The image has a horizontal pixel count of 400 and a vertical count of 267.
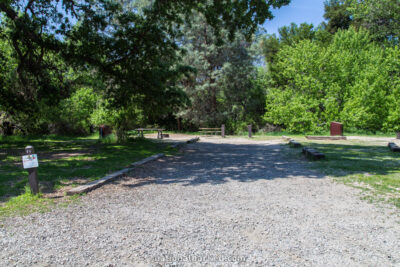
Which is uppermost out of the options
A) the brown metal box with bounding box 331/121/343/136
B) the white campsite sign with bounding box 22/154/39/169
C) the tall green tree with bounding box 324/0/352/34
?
the tall green tree with bounding box 324/0/352/34

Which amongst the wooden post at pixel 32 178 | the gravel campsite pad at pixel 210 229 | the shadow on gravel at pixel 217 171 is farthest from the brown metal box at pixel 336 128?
the wooden post at pixel 32 178

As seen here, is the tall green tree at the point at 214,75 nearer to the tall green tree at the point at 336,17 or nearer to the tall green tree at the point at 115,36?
the tall green tree at the point at 336,17

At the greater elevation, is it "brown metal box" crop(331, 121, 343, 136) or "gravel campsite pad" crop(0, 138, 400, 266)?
"brown metal box" crop(331, 121, 343, 136)

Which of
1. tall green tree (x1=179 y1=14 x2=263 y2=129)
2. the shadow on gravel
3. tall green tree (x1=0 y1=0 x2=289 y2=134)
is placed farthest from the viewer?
tall green tree (x1=179 y1=14 x2=263 y2=129)

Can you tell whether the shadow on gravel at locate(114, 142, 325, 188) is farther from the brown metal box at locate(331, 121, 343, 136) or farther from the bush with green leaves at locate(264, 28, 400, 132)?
the bush with green leaves at locate(264, 28, 400, 132)

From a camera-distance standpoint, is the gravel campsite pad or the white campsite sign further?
the white campsite sign

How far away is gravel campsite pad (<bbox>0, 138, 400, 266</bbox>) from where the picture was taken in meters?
2.54

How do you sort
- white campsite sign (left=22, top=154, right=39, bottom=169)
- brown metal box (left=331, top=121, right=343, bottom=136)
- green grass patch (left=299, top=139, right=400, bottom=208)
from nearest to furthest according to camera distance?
1. white campsite sign (left=22, top=154, right=39, bottom=169)
2. green grass patch (left=299, top=139, right=400, bottom=208)
3. brown metal box (left=331, top=121, right=343, bottom=136)

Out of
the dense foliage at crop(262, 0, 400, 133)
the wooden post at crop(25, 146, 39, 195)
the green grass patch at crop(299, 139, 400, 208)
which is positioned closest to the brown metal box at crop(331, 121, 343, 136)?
the dense foliage at crop(262, 0, 400, 133)

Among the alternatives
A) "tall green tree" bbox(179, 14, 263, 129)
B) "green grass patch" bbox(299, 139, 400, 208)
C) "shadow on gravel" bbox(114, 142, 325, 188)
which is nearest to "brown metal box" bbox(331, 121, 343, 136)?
"tall green tree" bbox(179, 14, 263, 129)

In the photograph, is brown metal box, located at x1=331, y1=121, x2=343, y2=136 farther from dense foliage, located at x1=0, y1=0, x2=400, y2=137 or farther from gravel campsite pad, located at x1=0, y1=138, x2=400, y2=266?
gravel campsite pad, located at x1=0, y1=138, x2=400, y2=266

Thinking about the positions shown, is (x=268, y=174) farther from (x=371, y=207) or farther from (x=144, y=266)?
(x=144, y=266)

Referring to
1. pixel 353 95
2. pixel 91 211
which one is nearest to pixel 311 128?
pixel 353 95

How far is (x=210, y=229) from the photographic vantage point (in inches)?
124
